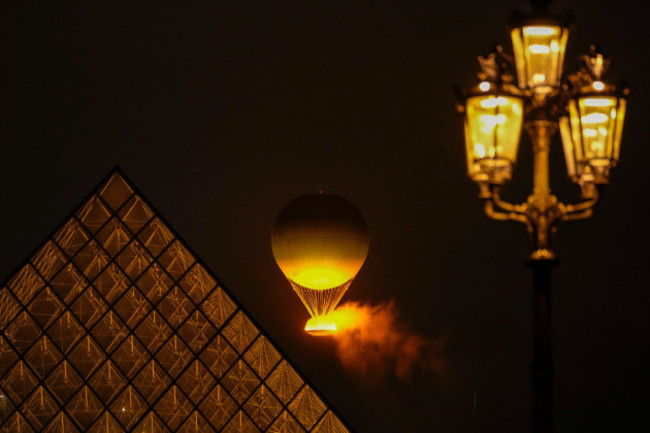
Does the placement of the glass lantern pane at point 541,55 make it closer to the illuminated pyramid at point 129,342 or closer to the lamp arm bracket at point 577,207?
the lamp arm bracket at point 577,207

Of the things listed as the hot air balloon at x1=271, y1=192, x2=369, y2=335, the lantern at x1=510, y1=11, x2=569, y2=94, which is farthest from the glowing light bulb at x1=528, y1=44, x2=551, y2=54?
the hot air balloon at x1=271, y1=192, x2=369, y2=335

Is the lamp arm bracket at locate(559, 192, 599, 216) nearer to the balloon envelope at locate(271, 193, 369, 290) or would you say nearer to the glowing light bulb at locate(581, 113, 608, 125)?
the glowing light bulb at locate(581, 113, 608, 125)

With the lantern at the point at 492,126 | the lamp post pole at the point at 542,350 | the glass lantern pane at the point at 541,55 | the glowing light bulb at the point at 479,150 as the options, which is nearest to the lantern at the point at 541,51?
the glass lantern pane at the point at 541,55

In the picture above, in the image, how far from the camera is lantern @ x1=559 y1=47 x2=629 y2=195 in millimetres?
6707

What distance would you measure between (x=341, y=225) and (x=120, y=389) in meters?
5.89

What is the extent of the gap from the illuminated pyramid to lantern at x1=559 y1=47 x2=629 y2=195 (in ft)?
53.2

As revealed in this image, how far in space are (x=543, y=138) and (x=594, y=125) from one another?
312 millimetres

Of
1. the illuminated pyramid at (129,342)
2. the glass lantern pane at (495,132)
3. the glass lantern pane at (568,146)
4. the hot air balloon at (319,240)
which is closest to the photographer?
the glass lantern pane at (495,132)

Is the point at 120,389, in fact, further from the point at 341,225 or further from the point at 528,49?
the point at 528,49

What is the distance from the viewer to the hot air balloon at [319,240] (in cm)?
1978

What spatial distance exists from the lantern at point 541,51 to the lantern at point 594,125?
17cm

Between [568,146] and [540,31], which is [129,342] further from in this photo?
[540,31]

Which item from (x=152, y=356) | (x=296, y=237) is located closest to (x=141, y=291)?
(x=152, y=356)

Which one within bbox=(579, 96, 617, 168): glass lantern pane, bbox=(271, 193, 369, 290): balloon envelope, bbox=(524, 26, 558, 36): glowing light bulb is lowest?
bbox=(579, 96, 617, 168): glass lantern pane
